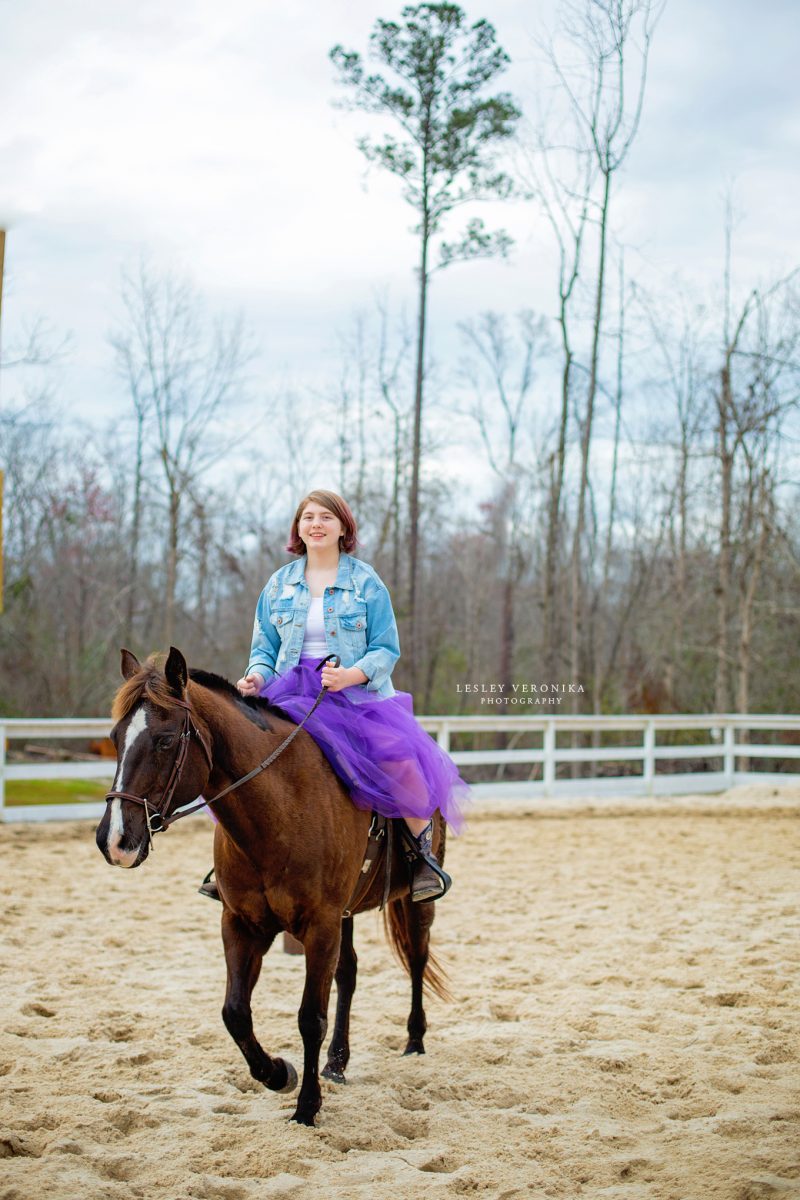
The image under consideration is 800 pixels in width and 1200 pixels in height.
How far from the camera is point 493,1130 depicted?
11.3ft

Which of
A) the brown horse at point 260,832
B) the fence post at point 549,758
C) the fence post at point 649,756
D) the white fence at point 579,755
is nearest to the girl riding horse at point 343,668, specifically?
the brown horse at point 260,832

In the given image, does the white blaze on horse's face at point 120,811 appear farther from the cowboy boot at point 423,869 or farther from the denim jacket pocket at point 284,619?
the cowboy boot at point 423,869

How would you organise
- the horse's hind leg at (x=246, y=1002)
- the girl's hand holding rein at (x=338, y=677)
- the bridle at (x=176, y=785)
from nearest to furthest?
the bridle at (x=176, y=785), the horse's hind leg at (x=246, y=1002), the girl's hand holding rein at (x=338, y=677)

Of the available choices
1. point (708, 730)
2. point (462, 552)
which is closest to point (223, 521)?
Answer: point (462, 552)

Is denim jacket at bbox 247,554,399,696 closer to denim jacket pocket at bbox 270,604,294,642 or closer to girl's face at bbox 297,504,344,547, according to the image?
denim jacket pocket at bbox 270,604,294,642

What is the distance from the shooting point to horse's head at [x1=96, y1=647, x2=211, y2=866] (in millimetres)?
2938

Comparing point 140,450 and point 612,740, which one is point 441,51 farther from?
point 612,740

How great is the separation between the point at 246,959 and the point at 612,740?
1745 centimetres

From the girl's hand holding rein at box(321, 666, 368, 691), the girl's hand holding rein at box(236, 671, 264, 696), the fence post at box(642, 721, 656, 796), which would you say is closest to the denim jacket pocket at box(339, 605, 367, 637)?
the girl's hand holding rein at box(321, 666, 368, 691)

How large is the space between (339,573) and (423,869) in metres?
1.33

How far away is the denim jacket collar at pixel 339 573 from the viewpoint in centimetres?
398

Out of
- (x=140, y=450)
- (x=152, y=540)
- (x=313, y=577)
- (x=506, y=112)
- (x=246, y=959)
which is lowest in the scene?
(x=246, y=959)

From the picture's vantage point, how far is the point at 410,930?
4574 mm

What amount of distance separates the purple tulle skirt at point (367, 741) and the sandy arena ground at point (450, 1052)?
113 centimetres
